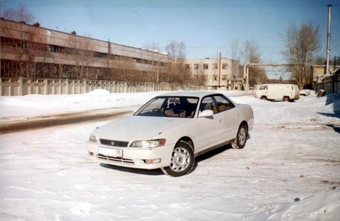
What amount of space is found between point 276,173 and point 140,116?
289 centimetres

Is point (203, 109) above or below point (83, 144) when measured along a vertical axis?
above

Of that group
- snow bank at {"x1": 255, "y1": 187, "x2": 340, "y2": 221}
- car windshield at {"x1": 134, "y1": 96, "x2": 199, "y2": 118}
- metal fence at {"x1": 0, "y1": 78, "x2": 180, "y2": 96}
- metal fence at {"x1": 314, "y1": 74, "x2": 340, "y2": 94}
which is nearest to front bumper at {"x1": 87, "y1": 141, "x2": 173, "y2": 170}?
car windshield at {"x1": 134, "y1": 96, "x2": 199, "y2": 118}

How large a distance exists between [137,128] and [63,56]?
46441 millimetres

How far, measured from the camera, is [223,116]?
22.0 ft

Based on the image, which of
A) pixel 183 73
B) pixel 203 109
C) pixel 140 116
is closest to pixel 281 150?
pixel 203 109

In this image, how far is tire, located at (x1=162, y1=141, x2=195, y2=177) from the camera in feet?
17.2

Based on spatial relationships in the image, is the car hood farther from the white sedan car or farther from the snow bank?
the snow bank

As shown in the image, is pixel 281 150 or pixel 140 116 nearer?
pixel 140 116

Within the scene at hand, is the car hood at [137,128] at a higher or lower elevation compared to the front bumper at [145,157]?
higher

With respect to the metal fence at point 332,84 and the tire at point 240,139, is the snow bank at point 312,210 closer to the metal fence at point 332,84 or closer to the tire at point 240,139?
the tire at point 240,139

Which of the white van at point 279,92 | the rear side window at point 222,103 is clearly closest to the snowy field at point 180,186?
the rear side window at point 222,103

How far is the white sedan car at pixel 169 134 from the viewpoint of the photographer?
4.97m

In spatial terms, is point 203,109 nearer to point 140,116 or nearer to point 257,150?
point 140,116

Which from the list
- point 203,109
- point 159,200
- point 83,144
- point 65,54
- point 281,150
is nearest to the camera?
point 159,200
